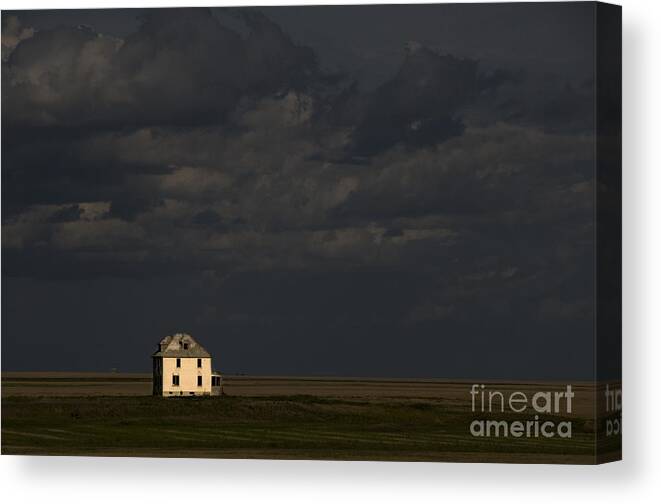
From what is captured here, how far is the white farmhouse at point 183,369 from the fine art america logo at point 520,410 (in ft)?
11.3

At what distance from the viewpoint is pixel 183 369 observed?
2622 centimetres

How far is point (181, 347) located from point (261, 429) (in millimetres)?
1500

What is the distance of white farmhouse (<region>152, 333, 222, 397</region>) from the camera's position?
1032 inches

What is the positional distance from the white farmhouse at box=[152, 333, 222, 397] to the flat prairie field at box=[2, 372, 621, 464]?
0.13m

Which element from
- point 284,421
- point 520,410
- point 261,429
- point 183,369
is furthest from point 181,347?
point 520,410

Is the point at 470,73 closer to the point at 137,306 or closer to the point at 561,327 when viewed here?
the point at 561,327

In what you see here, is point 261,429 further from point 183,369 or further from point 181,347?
point 181,347

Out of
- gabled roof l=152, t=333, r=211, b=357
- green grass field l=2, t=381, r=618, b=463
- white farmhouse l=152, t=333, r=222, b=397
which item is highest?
gabled roof l=152, t=333, r=211, b=357

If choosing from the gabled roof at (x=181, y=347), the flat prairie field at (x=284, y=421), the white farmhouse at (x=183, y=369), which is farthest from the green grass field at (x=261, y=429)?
the gabled roof at (x=181, y=347)

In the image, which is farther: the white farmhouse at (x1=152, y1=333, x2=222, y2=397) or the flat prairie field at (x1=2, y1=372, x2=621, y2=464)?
the white farmhouse at (x1=152, y1=333, x2=222, y2=397)

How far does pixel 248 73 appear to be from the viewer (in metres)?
26.1

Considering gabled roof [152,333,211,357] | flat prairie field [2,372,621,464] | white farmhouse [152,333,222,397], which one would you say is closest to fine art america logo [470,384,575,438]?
flat prairie field [2,372,621,464]

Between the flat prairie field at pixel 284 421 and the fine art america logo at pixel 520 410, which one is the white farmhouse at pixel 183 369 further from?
the fine art america logo at pixel 520 410

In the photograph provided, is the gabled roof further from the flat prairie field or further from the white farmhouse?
the flat prairie field
